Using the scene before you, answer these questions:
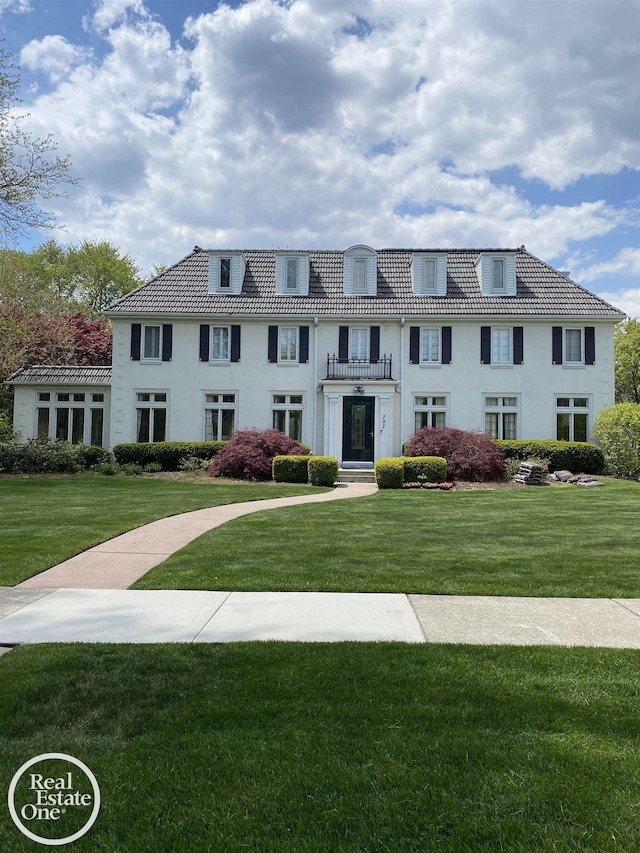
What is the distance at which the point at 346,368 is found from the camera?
2180 centimetres

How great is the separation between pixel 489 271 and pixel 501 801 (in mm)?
22457

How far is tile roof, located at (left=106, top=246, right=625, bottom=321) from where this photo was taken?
21.7m

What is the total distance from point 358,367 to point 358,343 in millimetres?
989

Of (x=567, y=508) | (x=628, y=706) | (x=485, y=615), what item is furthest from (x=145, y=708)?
(x=567, y=508)

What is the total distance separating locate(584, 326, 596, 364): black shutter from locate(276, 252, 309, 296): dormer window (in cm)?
1104

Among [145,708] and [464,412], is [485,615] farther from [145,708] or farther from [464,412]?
[464,412]

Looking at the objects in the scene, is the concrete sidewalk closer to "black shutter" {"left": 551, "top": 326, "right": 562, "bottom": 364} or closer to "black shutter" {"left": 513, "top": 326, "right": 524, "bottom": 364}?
"black shutter" {"left": 513, "top": 326, "right": 524, "bottom": 364}

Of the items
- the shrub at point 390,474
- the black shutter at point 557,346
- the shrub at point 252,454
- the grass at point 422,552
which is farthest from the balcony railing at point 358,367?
the grass at point 422,552

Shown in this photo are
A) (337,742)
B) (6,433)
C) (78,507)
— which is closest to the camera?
(337,742)

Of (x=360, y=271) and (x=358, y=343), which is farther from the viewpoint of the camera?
(x=360, y=271)

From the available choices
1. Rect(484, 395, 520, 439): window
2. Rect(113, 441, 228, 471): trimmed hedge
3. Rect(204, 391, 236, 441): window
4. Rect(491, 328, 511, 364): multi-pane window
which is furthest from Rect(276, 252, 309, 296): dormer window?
Rect(484, 395, 520, 439): window

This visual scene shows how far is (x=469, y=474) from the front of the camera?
17.5 meters

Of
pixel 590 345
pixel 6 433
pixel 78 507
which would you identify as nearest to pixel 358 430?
pixel 590 345

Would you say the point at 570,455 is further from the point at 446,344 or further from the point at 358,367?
the point at 358,367
